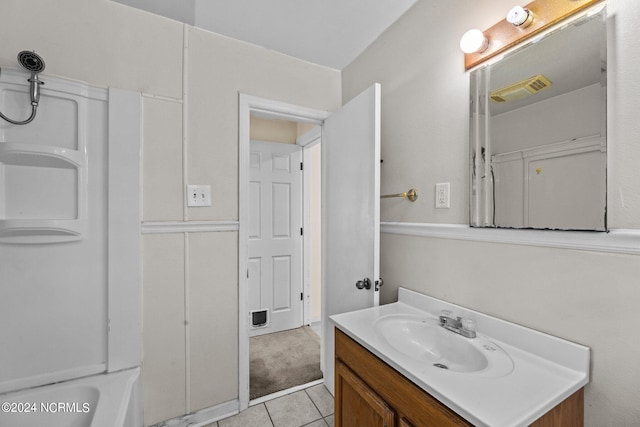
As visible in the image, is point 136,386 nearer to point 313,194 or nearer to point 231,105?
point 231,105

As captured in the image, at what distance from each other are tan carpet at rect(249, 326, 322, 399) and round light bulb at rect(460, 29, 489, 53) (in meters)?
2.22

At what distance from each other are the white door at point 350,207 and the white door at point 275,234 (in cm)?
86

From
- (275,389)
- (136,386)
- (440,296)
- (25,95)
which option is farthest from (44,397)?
(440,296)

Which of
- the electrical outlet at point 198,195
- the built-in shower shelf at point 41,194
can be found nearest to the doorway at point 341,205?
the electrical outlet at point 198,195

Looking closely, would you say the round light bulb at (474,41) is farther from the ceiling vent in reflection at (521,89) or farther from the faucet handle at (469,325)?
the faucet handle at (469,325)

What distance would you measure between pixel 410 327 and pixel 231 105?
1.61 meters

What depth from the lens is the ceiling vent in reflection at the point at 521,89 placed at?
938 mm

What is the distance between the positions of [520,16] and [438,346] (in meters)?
1.28

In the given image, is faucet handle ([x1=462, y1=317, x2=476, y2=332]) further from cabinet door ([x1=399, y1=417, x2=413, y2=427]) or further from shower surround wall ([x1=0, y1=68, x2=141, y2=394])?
shower surround wall ([x1=0, y1=68, x2=141, y2=394])

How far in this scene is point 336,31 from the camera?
1.63m

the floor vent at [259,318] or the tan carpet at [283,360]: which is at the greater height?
the floor vent at [259,318]

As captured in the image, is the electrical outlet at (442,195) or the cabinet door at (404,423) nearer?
the cabinet door at (404,423)

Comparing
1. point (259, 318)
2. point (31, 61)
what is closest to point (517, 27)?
point (31, 61)

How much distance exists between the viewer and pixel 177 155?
60.5 inches
